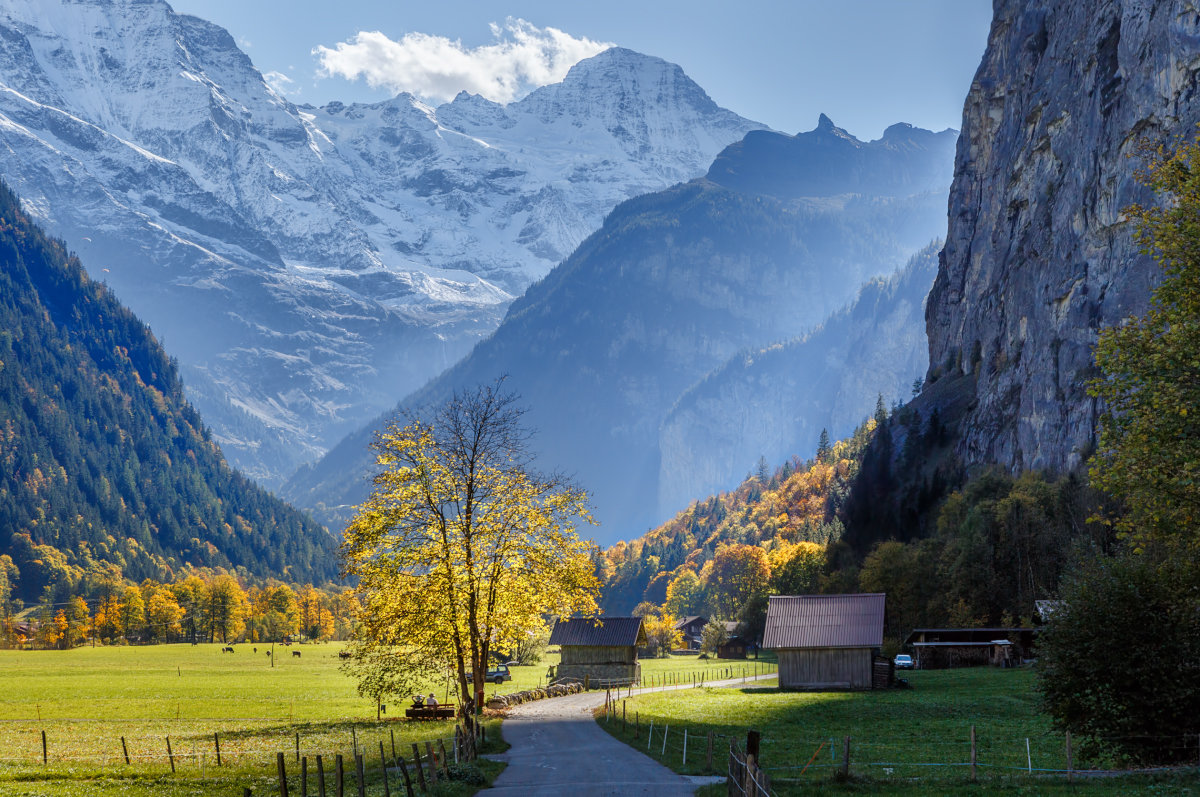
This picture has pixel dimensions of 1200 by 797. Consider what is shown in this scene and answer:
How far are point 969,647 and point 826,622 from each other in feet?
76.4

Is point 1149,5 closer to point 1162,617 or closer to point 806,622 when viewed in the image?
point 806,622

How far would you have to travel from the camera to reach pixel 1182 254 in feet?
90.5

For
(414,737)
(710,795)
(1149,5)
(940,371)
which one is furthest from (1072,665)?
(940,371)

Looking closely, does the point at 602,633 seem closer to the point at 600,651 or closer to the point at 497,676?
the point at 600,651

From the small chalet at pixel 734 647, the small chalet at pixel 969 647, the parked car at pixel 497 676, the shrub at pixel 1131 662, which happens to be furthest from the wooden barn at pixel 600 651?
the shrub at pixel 1131 662

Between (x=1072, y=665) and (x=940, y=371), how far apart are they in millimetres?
154423

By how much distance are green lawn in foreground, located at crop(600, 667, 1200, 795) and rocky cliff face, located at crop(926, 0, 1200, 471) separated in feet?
154

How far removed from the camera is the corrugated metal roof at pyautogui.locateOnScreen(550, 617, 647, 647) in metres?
96.2

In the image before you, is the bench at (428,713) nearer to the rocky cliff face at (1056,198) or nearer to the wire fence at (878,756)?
Answer: the wire fence at (878,756)

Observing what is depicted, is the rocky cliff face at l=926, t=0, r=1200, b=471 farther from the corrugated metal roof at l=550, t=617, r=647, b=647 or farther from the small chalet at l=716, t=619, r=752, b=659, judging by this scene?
the corrugated metal roof at l=550, t=617, r=647, b=647

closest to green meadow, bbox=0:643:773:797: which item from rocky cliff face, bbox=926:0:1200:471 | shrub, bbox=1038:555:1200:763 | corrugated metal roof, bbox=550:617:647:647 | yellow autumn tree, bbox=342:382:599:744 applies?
yellow autumn tree, bbox=342:382:599:744

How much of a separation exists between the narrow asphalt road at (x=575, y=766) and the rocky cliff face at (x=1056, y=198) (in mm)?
66817

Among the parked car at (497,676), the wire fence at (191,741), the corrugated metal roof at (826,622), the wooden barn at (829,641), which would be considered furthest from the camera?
the parked car at (497,676)

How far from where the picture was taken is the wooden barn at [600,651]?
9612 cm
